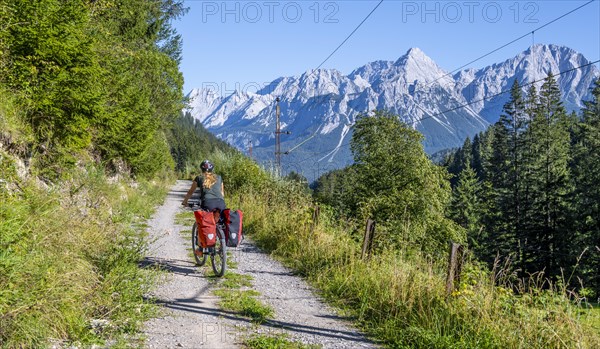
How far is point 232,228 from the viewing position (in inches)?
314

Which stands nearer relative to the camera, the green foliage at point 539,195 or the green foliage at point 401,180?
the green foliage at point 401,180

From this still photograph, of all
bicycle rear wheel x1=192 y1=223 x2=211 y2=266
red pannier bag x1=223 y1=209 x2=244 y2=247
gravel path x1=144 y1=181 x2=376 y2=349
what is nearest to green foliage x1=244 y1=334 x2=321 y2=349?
gravel path x1=144 y1=181 x2=376 y2=349

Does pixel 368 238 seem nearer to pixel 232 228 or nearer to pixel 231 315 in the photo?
pixel 232 228

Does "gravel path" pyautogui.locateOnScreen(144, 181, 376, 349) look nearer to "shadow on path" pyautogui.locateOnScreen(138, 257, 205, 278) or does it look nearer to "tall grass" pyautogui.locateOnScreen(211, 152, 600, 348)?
"shadow on path" pyautogui.locateOnScreen(138, 257, 205, 278)

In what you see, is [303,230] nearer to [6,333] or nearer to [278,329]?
[278,329]

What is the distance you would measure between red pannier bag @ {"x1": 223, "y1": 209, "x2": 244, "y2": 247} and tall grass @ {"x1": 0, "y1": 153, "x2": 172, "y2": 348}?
5.12 ft

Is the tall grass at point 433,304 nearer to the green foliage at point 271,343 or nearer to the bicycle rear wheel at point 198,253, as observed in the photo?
the green foliage at point 271,343

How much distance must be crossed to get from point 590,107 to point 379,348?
252ft

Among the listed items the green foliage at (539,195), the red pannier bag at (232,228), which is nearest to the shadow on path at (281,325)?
the red pannier bag at (232,228)

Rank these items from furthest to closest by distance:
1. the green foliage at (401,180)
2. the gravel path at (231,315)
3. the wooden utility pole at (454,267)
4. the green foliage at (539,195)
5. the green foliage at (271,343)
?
the green foliage at (539,195)
the green foliage at (401,180)
the wooden utility pole at (454,267)
the gravel path at (231,315)
the green foliage at (271,343)

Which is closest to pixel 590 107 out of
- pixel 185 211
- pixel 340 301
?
pixel 185 211

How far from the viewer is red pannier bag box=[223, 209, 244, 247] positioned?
791 centimetres

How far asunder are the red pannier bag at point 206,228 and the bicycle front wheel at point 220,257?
4.5 inches

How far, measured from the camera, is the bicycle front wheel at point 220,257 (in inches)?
308
